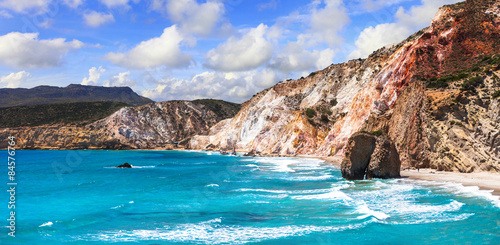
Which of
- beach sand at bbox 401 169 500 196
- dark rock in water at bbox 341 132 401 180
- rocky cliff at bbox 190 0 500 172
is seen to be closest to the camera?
beach sand at bbox 401 169 500 196

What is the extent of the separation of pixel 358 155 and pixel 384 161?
8.18 feet

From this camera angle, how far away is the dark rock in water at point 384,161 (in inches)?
1369

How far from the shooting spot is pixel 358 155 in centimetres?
3616

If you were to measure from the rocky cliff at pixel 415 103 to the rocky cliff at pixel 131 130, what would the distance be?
44757 mm

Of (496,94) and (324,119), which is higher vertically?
(324,119)

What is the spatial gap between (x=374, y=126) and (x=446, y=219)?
1524 inches

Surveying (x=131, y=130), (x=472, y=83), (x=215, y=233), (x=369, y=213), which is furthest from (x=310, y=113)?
(x=131, y=130)

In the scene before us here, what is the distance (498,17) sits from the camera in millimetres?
62156

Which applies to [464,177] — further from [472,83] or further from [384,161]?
[472,83]

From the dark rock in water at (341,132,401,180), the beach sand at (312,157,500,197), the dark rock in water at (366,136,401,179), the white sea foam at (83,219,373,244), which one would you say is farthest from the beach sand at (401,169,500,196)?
the white sea foam at (83,219,373,244)

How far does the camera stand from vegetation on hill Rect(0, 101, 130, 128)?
158 m

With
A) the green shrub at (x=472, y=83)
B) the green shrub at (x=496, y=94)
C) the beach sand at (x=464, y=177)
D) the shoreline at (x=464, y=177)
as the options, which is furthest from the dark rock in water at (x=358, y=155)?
the green shrub at (x=496, y=94)

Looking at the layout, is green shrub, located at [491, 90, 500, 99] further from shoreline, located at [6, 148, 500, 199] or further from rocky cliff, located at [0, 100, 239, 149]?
rocky cliff, located at [0, 100, 239, 149]

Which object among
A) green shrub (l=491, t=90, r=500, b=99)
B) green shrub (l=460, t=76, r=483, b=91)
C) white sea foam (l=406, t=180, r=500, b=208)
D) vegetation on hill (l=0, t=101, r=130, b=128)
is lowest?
white sea foam (l=406, t=180, r=500, b=208)
